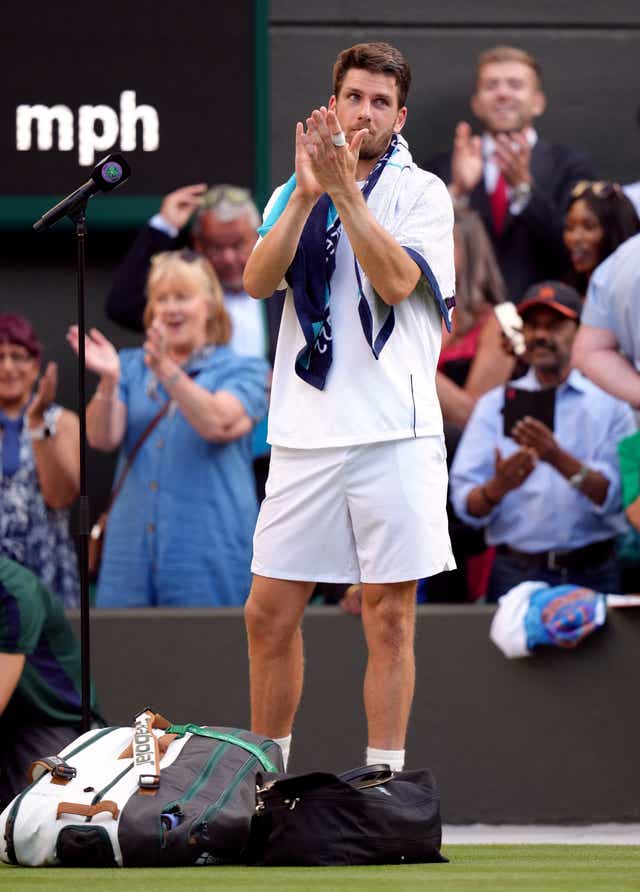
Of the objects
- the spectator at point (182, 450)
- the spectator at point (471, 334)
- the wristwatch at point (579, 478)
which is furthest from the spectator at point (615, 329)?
the spectator at point (182, 450)

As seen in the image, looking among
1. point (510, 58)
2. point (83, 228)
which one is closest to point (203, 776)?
point (83, 228)

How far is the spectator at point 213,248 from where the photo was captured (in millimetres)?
6602

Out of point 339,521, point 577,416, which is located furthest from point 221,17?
point 339,521

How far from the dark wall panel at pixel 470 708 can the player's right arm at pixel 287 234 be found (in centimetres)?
231

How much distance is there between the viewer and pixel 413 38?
707 cm

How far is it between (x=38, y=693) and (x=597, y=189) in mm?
3187

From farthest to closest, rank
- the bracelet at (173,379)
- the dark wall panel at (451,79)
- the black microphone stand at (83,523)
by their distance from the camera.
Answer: the dark wall panel at (451,79) → the bracelet at (173,379) → the black microphone stand at (83,523)

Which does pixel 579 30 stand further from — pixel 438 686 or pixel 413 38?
pixel 438 686

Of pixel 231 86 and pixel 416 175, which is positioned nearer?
pixel 416 175

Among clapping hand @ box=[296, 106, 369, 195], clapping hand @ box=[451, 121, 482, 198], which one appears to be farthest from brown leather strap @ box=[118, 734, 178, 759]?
clapping hand @ box=[451, 121, 482, 198]

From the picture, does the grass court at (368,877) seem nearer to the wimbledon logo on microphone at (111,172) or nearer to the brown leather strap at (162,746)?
the brown leather strap at (162,746)

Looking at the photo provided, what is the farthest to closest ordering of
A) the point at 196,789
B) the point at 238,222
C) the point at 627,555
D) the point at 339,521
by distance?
the point at 238,222 → the point at 627,555 → the point at 339,521 → the point at 196,789

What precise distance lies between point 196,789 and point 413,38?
423cm

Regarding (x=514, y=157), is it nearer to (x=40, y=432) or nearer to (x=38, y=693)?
(x=40, y=432)
